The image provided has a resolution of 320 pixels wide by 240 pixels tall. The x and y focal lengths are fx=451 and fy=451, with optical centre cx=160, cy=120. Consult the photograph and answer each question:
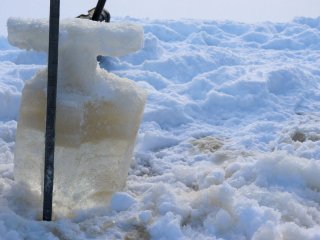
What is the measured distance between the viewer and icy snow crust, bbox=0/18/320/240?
273 cm

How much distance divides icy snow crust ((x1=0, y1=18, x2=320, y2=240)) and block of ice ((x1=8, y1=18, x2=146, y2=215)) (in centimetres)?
17

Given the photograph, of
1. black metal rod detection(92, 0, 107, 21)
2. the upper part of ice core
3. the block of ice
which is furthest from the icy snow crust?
black metal rod detection(92, 0, 107, 21)

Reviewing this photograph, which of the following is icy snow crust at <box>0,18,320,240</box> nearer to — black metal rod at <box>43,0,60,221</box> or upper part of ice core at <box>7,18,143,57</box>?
black metal rod at <box>43,0,60,221</box>

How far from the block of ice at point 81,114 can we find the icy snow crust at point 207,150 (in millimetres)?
172

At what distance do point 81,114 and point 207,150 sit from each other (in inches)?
75.9

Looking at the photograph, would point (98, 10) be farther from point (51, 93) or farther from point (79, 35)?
point (51, 93)

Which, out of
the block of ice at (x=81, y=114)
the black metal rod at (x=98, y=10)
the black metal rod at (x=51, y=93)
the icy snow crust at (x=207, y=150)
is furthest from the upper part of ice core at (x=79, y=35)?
the black metal rod at (x=98, y=10)

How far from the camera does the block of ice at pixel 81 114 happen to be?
9.31ft

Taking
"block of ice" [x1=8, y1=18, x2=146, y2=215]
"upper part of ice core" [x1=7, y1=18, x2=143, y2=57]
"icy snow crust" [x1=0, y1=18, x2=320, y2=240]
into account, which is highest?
"upper part of ice core" [x1=7, y1=18, x2=143, y2=57]

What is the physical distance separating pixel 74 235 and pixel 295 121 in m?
3.69

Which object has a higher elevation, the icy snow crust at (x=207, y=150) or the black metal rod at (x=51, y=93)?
the black metal rod at (x=51, y=93)

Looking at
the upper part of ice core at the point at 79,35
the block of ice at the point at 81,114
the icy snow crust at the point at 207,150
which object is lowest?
the icy snow crust at the point at 207,150

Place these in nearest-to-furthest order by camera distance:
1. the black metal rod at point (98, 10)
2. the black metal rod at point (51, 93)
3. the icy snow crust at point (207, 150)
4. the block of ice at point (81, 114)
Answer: the black metal rod at point (51, 93) → the icy snow crust at point (207, 150) → the block of ice at point (81, 114) → the black metal rod at point (98, 10)

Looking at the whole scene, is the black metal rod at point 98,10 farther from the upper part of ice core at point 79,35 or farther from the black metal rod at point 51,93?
the black metal rod at point 51,93
